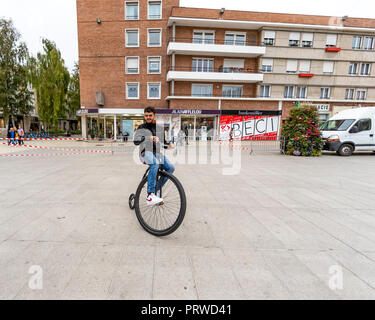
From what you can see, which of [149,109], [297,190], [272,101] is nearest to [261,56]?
[272,101]

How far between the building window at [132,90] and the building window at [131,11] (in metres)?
7.16

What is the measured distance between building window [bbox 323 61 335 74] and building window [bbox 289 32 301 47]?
4.11 m

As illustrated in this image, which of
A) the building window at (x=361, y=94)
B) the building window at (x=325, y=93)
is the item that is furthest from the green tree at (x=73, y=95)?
the building window at (x=361, y=94)

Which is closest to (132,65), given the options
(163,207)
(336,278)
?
(163,207)

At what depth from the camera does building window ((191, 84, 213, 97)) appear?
76.2 ft

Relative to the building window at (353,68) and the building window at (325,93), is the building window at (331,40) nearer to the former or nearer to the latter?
the building window at (353,68)

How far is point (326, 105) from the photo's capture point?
23219 millimetres

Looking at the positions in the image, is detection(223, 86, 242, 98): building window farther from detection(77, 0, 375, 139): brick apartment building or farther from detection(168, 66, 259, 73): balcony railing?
detection(168, 66, 259, 73): balcony railing

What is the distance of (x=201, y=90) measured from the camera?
2333 cm

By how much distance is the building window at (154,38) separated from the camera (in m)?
22.5

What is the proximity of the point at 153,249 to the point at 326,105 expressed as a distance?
90.2ft

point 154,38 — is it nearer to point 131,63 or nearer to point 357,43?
point 131,63

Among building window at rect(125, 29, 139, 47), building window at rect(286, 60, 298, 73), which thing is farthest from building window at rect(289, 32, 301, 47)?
building window at rect(125, 29, 139, 47)
